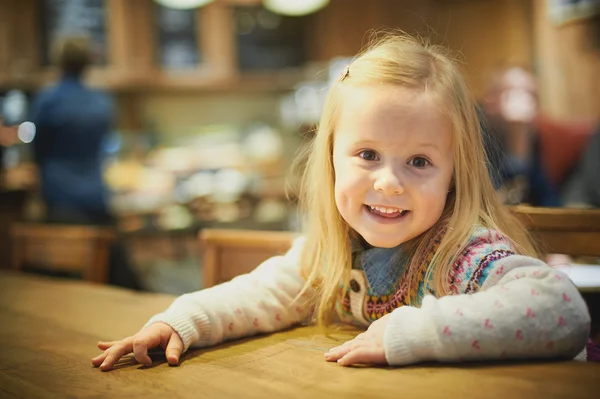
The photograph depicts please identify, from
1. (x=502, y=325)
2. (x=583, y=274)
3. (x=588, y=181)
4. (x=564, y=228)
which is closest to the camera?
(x=502, y=325)

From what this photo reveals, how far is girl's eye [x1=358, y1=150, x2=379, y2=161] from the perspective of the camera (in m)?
0.96

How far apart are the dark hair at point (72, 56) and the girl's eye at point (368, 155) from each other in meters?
2.74

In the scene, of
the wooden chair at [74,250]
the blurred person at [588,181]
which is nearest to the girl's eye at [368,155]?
the wooden chair at [74,250]

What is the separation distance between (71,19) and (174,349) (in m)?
5.08

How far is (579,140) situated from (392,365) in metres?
3.14

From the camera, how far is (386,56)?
3.21 feet

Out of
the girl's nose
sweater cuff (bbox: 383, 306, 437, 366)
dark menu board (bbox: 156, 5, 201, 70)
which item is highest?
dark menu board (bbox: 156, 5, 201, 70)

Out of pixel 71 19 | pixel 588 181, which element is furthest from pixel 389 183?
pixel 71 19

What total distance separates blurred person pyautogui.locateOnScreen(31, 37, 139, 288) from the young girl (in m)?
2.44

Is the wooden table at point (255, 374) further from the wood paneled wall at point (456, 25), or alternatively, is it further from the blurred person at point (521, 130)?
the wood paneled wall at point (456, 25)

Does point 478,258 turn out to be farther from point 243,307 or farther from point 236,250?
point 236,250

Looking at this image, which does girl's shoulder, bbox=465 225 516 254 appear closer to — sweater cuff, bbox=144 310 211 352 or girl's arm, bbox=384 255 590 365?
girl's arm, bbox=384 255 590 365

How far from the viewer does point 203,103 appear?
240 inches

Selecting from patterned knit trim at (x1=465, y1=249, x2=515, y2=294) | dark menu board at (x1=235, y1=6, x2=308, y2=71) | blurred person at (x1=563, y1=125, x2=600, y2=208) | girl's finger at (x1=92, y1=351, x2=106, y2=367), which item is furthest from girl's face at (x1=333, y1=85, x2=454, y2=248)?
dark menu board at (x1=235, y1=6, x2=308, y2=71)
